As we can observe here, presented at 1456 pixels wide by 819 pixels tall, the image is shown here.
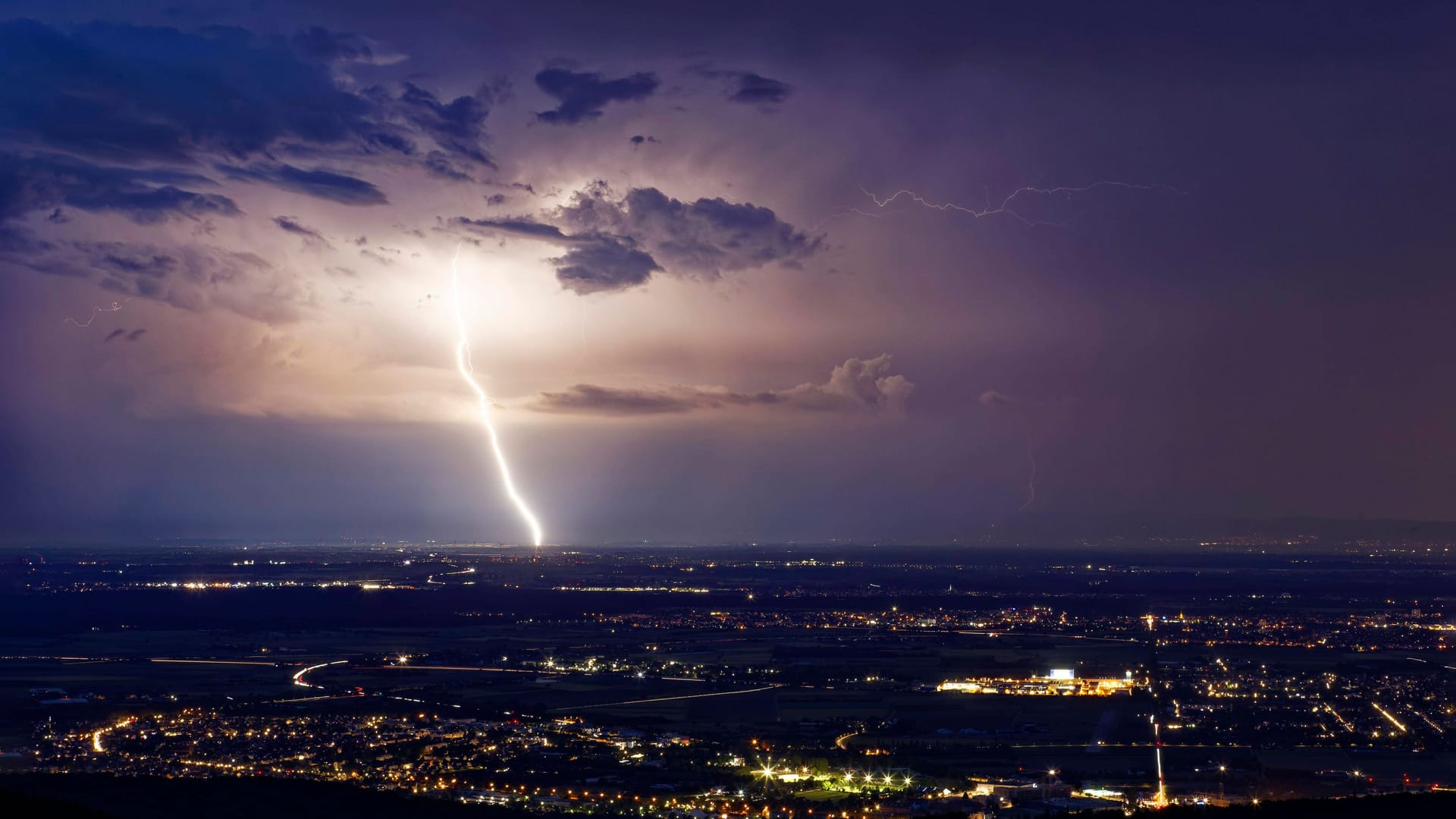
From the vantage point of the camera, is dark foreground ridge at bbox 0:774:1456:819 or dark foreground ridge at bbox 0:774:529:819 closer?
dark foreground ridge at bbox 0:774:1456:819

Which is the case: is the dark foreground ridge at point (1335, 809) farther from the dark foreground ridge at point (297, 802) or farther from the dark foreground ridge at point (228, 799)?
the dark foreground ridge at point (228, 799)

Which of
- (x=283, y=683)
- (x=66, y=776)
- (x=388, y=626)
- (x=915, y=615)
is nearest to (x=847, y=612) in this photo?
(x=915, y=615)

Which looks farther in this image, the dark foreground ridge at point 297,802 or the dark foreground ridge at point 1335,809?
the dark foreground ridge at point 297,802

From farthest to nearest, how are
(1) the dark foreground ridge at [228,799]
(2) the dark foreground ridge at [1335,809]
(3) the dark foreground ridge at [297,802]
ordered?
(1) the dark foreground ridge at [228,799], (3) the dark foreground ridge at [297,802], (2) the dark foreground ridge at [1335,809]

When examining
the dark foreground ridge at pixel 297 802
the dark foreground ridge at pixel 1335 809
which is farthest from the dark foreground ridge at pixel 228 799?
the dark foreground ridge at pixel 1335 809

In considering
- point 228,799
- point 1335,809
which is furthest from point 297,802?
point 1335,809

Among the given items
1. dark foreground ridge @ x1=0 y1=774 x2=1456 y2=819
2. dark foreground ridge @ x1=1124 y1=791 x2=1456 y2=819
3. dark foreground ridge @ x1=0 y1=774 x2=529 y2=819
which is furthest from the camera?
dark foreground ridge @ x1=0 y1=774 x2=529 y2=819

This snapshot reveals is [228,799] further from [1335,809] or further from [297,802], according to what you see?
[1335,809]

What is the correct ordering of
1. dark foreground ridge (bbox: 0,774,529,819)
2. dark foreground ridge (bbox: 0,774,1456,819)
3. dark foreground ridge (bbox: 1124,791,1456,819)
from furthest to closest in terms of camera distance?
dark foreground ridge (bbox: 0,774,529,819) < dark foreground ridge (bbox: 0,774,1456,819) < dark foreground ridge (bbox: 1124,791,1456,819)

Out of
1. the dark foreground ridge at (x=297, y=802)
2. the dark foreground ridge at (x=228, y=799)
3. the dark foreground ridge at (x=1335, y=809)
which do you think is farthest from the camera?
the dark foreground ridge at (x=228, y=799)

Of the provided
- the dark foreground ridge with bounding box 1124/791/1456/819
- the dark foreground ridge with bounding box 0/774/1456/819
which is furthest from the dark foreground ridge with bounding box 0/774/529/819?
the dark foreground ridge with bounding box 1124/791/1456/819

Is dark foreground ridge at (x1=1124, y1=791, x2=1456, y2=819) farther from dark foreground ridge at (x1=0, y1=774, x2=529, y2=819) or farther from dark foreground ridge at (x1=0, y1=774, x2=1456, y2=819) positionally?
dark foreground ridge at (x1=0, y1=774, x2=529, y2=819)
